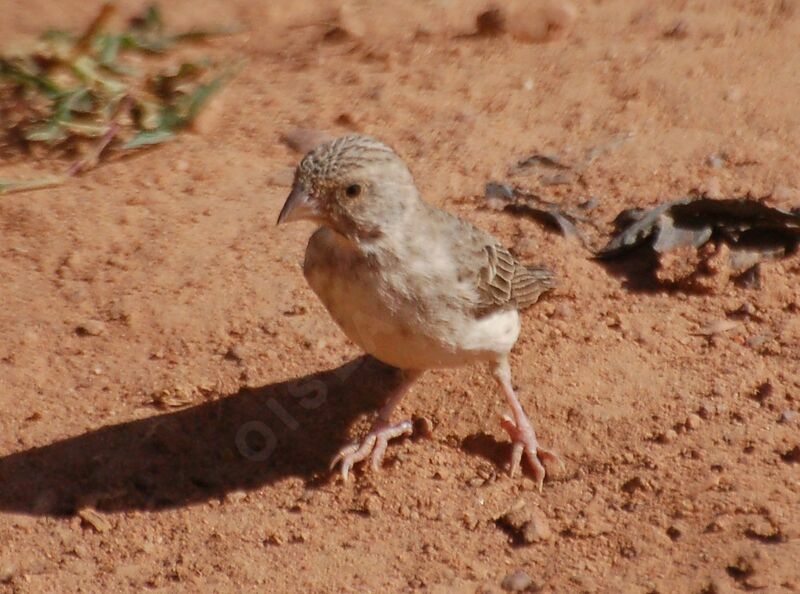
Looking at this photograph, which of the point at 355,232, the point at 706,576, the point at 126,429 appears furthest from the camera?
the point at 126,429

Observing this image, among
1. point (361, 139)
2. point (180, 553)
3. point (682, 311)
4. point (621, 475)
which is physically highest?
point (361, 139)

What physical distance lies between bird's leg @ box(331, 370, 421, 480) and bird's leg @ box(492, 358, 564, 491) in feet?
1.54

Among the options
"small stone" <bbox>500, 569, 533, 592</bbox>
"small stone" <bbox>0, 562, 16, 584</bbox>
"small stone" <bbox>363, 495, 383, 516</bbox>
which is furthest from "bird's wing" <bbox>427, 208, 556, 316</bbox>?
"small stone" <bbox>0, 562, 16, 584</bbox>

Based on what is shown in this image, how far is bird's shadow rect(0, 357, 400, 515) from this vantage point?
6.59 meters

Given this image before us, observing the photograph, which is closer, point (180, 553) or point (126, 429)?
point (180, 553)

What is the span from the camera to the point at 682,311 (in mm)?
7312

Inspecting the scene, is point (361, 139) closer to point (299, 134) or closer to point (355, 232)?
point (355, 232)

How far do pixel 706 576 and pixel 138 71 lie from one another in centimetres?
631

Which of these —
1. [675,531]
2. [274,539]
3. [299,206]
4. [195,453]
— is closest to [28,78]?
[195,453]

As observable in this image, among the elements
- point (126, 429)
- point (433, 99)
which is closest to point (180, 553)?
point (126, 429)

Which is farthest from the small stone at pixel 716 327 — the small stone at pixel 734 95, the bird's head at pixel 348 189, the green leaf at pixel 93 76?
the green leaf at pixel 93 76

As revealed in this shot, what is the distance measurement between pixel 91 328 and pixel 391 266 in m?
2.35

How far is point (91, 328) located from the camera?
24.6ft

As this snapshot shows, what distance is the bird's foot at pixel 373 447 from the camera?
6.61 metres
